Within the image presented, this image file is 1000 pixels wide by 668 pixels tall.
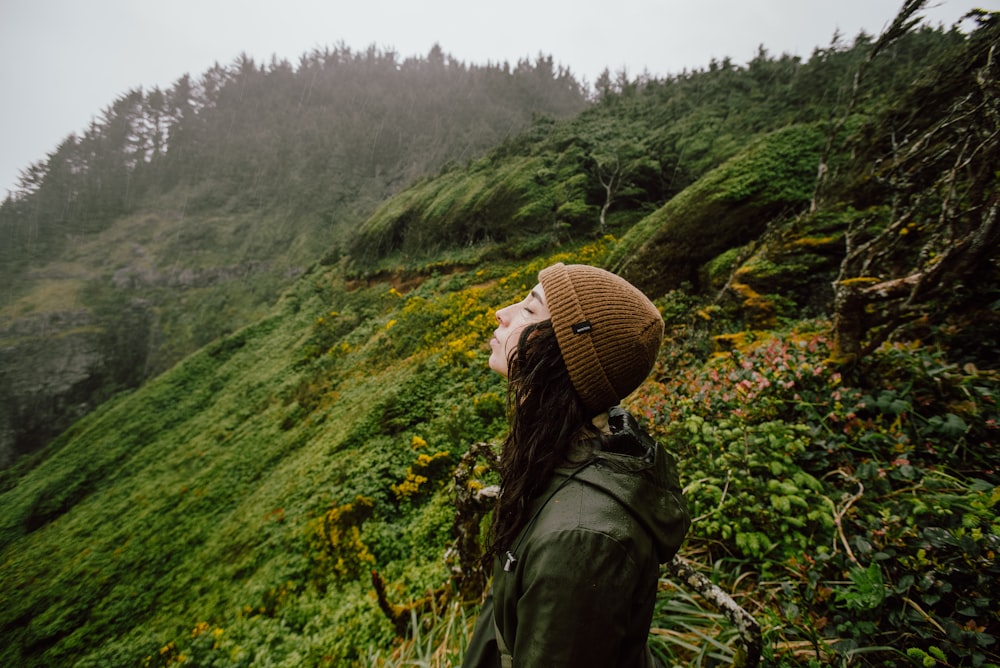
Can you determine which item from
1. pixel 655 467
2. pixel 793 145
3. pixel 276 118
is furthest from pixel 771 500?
pixel 276 118

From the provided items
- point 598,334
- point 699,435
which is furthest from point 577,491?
point 699,435

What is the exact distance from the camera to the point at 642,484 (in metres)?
1.03

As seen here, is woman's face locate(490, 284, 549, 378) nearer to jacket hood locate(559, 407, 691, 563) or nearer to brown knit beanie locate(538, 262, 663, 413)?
brown knit beanie locate(538, 262, 663, 413)

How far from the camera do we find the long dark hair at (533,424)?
3.85 ft

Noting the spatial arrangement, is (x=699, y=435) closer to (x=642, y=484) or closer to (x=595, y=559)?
(x=642, y=484)

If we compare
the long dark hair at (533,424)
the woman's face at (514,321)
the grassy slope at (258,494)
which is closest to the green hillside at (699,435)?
the grassy slope at (258,494)

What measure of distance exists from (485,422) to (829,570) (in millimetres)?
3662

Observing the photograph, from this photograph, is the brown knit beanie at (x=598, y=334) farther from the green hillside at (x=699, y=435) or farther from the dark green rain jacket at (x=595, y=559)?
the green hillside at (x=699, y=435)

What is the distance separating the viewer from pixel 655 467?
1.09m

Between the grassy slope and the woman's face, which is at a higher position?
the woman's face

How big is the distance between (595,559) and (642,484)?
0.82ft

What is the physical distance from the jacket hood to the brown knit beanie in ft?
0.51

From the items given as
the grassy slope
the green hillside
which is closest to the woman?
the green hillside

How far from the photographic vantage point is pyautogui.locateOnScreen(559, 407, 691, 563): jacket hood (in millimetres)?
986
